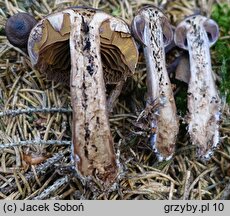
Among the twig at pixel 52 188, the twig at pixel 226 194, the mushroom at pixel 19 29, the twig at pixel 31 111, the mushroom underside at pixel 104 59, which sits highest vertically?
the mushroom at pixel 19 29

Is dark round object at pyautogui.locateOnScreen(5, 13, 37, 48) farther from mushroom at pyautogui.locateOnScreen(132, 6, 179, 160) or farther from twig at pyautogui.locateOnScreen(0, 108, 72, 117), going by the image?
mushroom at pyautogui.locateOnScreen(132, 6, 179, 160)

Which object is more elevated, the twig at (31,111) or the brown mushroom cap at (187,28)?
the brown mushroom cap at (187,28)

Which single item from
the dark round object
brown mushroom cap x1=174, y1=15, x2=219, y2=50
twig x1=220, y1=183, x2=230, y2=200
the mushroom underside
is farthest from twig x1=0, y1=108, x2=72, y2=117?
twig x1=220, y1=183, x2=230, y2=200

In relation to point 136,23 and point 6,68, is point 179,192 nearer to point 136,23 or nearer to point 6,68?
point 136,23

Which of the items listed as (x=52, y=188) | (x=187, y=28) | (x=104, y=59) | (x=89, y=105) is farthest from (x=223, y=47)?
(x=52, y=188)

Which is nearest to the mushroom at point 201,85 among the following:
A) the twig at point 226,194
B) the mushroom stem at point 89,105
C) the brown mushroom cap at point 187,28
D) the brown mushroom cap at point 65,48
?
the brown mushroom cap at point 187,28

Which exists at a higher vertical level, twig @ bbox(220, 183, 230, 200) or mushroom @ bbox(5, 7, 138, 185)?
mushroom @ bbox(5, 7, 138, 185)

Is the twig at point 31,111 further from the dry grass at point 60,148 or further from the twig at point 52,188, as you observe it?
the twig at point 52,188
